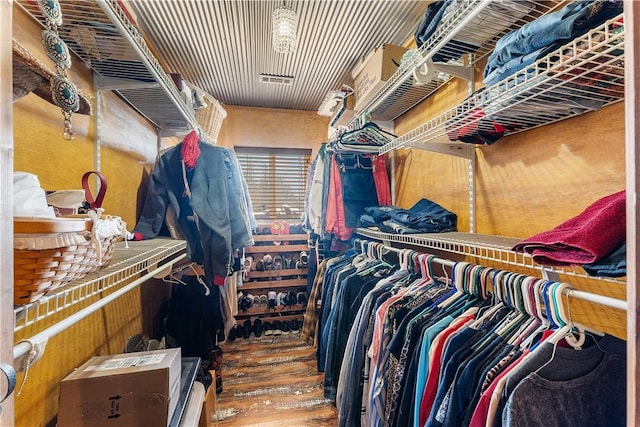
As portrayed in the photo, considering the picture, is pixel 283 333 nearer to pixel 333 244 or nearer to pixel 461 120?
pixel 333 244

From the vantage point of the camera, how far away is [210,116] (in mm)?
2314

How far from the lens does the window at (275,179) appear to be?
3.37m

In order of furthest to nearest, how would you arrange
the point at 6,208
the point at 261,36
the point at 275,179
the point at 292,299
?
the point at 275,179, the point at 292,299, the point at 261,36, the point at 6,208

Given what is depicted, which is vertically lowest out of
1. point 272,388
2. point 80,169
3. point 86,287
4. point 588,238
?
point 272,388

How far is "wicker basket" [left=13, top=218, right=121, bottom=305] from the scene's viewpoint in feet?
1.38

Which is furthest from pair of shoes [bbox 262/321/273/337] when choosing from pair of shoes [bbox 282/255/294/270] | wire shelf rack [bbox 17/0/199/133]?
wire shelf rack [bbox 17/0/199/133]

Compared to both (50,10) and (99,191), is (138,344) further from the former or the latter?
(50,10)

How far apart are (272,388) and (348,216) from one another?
1.29 m

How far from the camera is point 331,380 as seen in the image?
1.53m

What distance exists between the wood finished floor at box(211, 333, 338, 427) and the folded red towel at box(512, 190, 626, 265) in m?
1.58

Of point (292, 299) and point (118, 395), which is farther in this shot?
point (292, 299)

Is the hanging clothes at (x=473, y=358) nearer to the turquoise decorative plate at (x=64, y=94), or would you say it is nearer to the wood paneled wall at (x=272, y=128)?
the turquoise decorative plate at (x=64, y=94)

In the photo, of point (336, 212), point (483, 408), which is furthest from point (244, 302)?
point (483, 408)

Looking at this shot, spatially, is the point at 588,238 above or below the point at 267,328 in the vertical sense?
above
